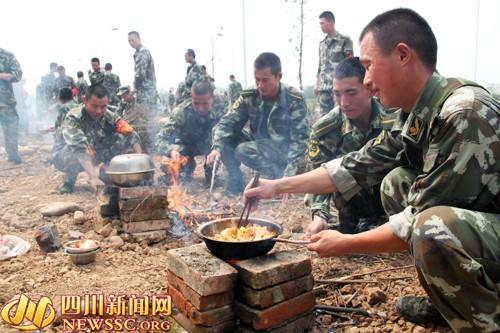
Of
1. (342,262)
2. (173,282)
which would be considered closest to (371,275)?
(342,262)

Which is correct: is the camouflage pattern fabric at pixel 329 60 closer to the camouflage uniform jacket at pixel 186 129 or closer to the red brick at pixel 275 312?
the camouflage uniform jacket at pixel 186 129

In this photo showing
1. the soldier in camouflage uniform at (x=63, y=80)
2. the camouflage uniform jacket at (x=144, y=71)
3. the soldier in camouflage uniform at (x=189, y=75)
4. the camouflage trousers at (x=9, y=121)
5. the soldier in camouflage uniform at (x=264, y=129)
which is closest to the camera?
the soldier in camouflage uniform at (x=264, y=129)

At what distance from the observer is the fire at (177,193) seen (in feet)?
16.3

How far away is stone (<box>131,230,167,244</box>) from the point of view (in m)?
4.23

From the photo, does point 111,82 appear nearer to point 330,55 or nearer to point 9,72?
point 9,72

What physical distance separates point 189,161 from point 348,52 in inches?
196

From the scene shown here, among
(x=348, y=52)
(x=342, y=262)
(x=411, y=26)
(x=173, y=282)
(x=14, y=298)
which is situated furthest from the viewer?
(x=348, y=52)

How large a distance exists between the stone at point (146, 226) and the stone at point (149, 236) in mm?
45

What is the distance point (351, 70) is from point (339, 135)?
0.72m

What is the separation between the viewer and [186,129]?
281 inches

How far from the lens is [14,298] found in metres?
2.95

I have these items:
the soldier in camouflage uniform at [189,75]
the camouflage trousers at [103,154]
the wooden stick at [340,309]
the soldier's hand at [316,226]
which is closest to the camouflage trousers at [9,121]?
the camouflage trousers at [103,154]

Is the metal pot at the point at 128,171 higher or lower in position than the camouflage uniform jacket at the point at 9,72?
lower

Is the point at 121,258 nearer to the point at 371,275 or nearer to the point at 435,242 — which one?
the point at 371,275
